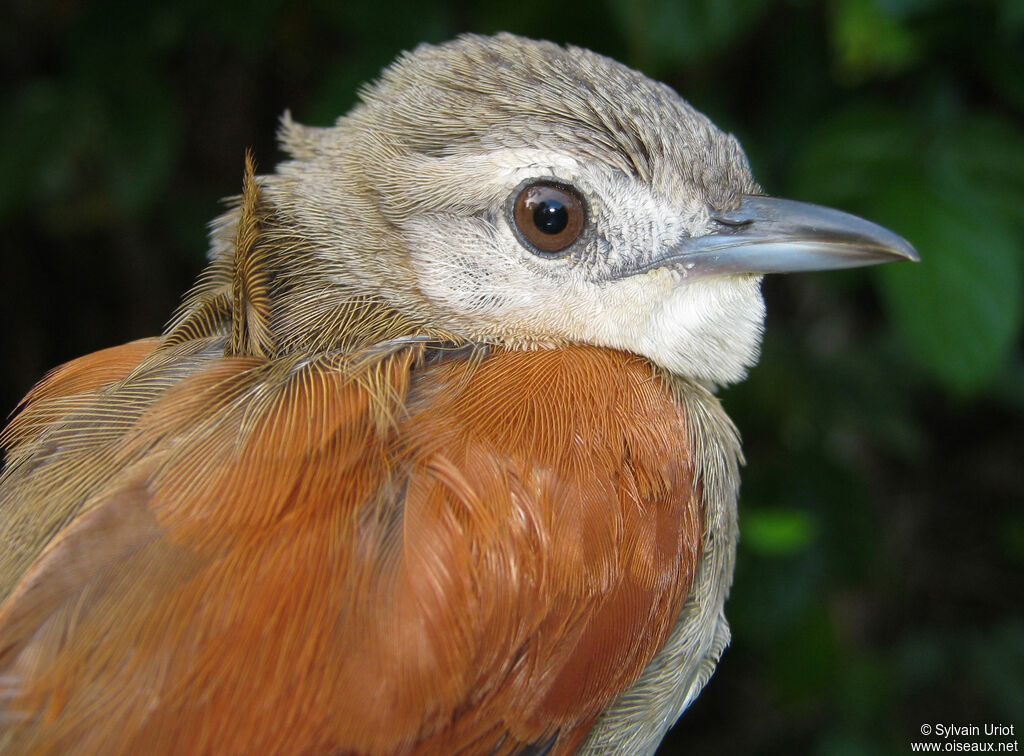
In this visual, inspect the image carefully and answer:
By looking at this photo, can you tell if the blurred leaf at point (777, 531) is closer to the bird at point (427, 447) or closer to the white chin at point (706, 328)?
the bird at point (427, 447)

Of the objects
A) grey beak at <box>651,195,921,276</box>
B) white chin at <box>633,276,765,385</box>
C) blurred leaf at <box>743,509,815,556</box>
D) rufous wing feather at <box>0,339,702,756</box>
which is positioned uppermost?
grey beak at <box>651,195,921,276</box>

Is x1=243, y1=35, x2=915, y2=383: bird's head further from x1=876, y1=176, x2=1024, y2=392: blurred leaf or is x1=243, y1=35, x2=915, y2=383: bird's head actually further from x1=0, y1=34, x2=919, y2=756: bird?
x1=876, y1=176, x2=1024, y2=392: blurred leaf

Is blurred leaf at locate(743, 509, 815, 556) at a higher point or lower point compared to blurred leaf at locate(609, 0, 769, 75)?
lower

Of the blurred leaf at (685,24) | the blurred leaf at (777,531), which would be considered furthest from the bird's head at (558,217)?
the blurred leaf at (777,531)

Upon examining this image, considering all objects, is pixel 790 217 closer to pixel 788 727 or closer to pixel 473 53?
pixel 473 53

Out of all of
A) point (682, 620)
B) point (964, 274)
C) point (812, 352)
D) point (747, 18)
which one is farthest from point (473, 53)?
point (812, 352)

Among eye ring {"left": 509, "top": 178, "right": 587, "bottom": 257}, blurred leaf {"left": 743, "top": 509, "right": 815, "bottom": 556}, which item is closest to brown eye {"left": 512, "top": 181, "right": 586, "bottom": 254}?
eye ring {"left": 509, "top": 178, "right": 587, "bottom": 257}

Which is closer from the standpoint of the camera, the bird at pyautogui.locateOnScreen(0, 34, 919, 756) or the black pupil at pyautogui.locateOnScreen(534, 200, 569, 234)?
the bird at pyautogui.locateOnScreen(0, 34, 919, 756)

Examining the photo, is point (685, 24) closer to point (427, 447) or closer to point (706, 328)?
point (706, 328)
